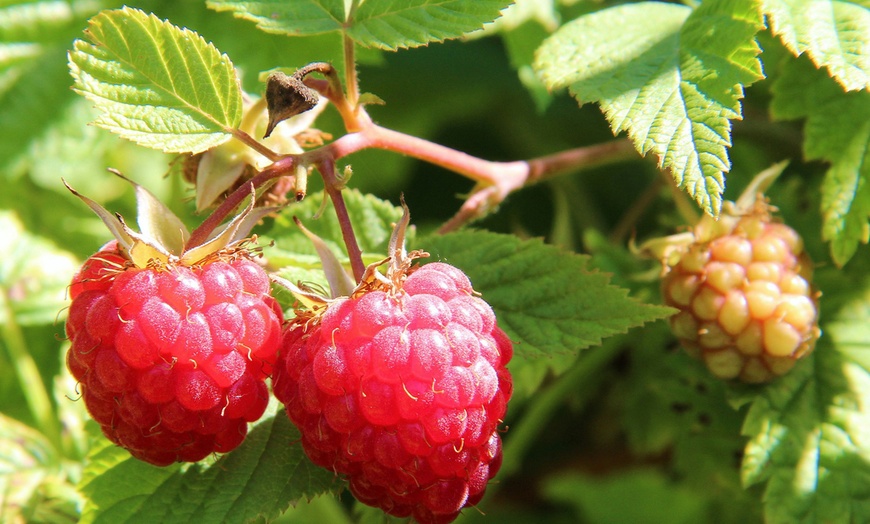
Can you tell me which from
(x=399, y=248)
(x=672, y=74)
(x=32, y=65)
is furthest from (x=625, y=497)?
(x=32, y=65)

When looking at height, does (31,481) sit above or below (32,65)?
below

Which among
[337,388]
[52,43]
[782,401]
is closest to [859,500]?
[782,401]

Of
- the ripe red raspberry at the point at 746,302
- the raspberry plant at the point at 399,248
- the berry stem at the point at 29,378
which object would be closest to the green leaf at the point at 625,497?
the raspberry plant at the point at 399,248

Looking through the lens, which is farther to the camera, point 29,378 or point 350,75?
point 29,378

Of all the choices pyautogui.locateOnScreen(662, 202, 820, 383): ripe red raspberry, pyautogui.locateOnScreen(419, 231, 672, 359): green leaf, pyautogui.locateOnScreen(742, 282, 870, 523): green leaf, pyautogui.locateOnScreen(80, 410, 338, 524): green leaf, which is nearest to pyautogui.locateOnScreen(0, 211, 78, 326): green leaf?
pyautogui.locateOnScreen(80, 410, 338, 524): green leaf

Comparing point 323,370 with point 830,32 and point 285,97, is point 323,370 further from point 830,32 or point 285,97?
point 830,32

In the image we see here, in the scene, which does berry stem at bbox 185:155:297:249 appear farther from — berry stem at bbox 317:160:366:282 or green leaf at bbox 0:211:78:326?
green leaf at bbox 0:211:78:326

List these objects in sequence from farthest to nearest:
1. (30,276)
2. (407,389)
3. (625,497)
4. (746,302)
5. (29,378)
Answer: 1. (625,497)
2. (30,276)
3. (29,378)
4. (746,302)
5. (407,389)
